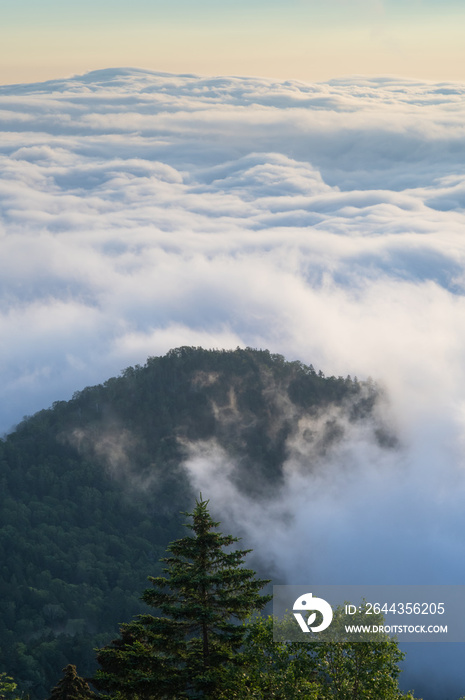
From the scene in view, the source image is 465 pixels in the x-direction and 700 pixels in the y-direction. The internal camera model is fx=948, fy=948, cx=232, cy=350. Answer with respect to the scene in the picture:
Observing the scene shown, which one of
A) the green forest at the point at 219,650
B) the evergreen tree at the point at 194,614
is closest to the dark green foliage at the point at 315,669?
the green forest at the point at 219,650

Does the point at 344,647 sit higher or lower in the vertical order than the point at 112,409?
lower

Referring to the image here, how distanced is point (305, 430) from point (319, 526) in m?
14.5

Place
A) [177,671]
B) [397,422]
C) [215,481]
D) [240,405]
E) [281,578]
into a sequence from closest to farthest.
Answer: [177,671] < [281,578] < [215,481] < [240,405] < [397,422]

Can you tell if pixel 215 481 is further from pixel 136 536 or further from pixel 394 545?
pixel 394 545

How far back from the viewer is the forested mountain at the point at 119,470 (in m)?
88.9

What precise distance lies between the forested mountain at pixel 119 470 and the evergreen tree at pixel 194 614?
43.5 m

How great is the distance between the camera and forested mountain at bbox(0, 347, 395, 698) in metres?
88.9

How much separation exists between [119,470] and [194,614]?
282 ft

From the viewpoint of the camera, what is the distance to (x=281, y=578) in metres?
110

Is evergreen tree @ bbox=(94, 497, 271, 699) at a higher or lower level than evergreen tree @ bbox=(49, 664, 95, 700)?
higher

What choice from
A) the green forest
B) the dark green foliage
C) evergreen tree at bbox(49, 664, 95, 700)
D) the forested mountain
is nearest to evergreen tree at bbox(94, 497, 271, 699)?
the green forest

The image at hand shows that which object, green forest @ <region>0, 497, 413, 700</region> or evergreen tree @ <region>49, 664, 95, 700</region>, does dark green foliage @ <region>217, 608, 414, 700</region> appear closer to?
green forest @ <region>0, 497, 413, 700</region>

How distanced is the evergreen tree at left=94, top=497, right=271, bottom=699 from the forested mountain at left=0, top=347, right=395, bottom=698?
143 ft

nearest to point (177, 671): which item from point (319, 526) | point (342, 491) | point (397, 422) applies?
point (319, 526)
